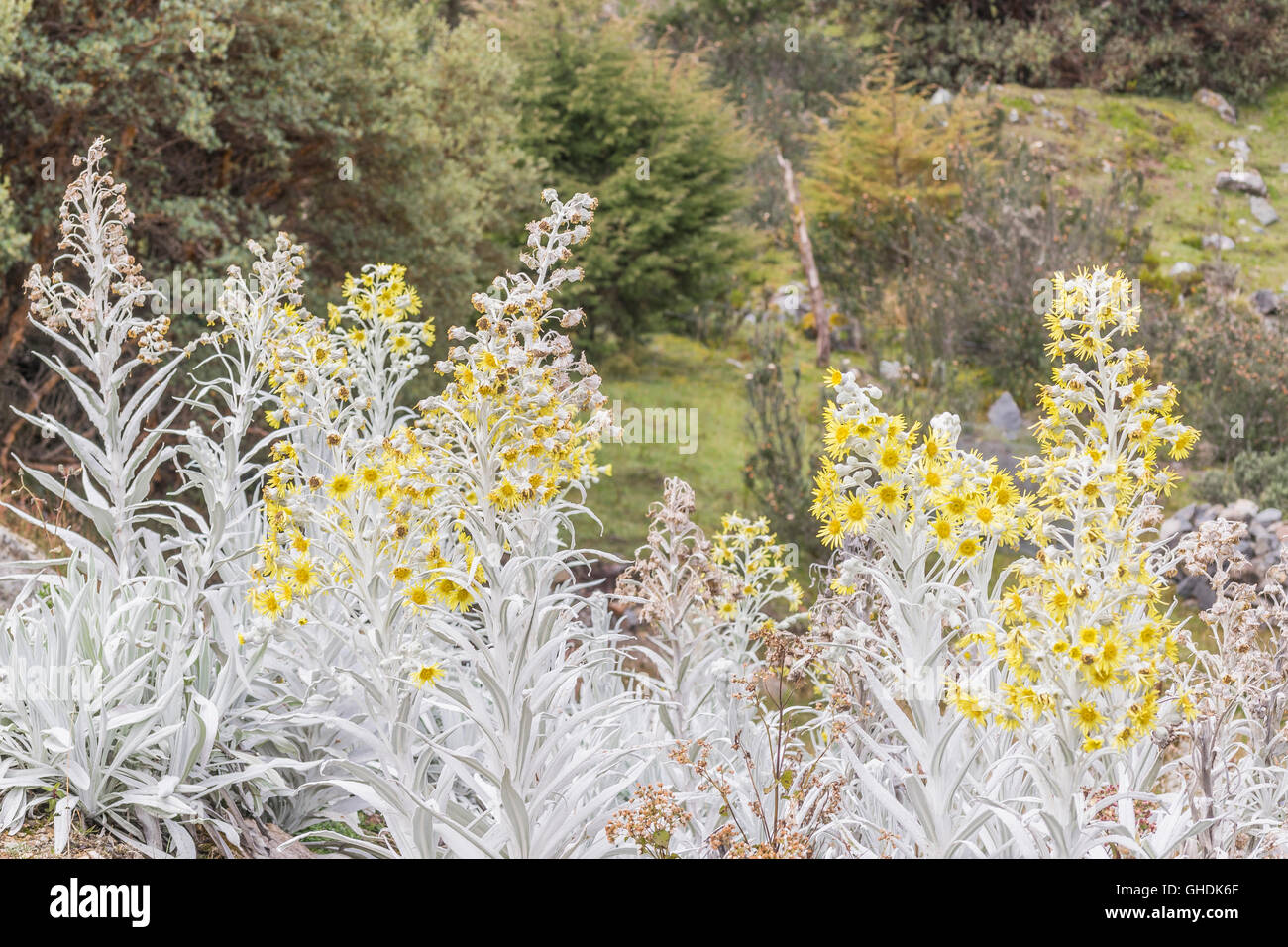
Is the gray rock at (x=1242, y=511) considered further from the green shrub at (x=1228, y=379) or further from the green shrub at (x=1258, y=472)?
the green shrub at (x=1228, y=379)

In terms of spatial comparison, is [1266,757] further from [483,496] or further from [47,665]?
[47,665]

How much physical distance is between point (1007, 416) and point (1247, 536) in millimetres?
2221

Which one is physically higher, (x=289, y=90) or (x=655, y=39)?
(x=655, y=39)

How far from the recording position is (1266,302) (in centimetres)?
1137

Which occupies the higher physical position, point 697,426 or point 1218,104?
point 1218,104

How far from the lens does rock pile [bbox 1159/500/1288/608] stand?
6902mm

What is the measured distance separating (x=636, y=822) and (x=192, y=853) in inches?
42.8

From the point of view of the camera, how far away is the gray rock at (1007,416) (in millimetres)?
8688

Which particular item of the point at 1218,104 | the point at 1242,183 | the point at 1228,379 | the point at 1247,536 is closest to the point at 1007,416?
the point at 1228,379

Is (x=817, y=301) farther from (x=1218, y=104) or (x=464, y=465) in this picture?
(x=464, y=465)

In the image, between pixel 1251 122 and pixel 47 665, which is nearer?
pixel 47 665

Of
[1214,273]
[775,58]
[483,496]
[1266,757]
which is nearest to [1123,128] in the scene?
[1214,273]

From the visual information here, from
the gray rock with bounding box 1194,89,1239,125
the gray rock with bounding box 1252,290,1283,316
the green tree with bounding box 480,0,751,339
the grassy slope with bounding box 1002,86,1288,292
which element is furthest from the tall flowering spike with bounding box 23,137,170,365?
the gray rock with bounding box 1194,89,1239,125

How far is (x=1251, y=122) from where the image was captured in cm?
1537
